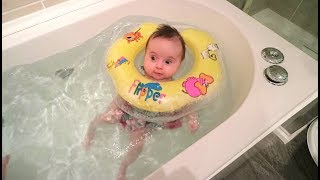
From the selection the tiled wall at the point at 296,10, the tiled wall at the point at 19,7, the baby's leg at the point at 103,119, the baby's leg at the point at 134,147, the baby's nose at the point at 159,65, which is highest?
the tiled wall at the point at 19,7

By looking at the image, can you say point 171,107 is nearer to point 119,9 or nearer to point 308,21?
point 119,9

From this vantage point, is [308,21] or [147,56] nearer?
[147,56]

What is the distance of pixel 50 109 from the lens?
1097mm

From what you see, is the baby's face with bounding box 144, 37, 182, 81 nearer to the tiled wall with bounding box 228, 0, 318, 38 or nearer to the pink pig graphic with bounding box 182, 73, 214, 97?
the pink pig graphic with bounding box 182, 73, 214, 97

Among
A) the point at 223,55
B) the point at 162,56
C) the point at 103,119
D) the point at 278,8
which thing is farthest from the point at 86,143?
the point at 278,8

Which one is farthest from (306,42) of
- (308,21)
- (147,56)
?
(147,56)

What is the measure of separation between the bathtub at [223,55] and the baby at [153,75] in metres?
0.23

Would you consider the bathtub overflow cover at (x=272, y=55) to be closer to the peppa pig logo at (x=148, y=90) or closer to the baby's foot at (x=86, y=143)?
the peppa pig logo at (x=148, y=90)

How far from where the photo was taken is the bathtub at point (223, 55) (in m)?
0.75

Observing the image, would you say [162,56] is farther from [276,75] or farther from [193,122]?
[276,75]

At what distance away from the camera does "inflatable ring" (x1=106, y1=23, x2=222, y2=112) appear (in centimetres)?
92

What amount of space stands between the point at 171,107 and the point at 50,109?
51 cm

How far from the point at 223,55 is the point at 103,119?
22.8 inches

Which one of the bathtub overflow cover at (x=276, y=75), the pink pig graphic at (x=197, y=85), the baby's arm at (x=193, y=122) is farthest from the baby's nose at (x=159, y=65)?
the bathtub overflow cover at (x=276, y=75)
